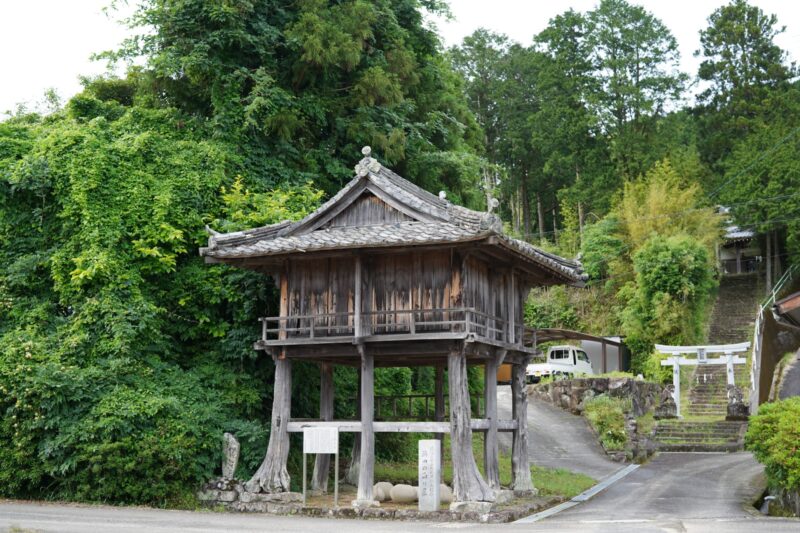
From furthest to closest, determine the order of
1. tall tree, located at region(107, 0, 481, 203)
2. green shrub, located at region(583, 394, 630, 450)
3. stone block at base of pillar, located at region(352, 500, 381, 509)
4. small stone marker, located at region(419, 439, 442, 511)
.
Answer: green shrub, located at region(583, 394, 630, 450) → tall tree, located at region(107, 0, 481, 203) → stone block at base of pillar, located at region(352, 500, 381, 509) → small stone marker, located at region(419, 439, 442, 511)

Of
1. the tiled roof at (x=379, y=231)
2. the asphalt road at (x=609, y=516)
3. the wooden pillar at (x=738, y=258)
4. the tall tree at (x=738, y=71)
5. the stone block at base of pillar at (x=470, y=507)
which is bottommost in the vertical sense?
the asphalt road at (x=609, y=516)

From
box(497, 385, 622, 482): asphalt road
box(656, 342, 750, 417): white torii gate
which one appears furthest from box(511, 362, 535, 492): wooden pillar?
box(656, 342, 750, 417): white torii gate

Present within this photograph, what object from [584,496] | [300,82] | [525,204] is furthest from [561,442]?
[525,204]

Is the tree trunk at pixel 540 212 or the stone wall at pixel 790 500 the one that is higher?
the tree trunk at pixel 540 212

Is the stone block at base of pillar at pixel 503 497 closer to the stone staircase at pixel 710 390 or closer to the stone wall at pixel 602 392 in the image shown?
the stone wall at pixel 602 392

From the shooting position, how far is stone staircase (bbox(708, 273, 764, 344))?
46219 mm

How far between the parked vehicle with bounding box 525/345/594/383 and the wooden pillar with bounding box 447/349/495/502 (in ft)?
78.1

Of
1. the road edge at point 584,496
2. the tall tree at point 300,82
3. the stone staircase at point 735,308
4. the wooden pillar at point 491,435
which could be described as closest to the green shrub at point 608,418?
the road edge at point 584,496

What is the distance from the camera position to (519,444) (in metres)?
22.1

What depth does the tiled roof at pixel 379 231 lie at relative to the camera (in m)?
18.2

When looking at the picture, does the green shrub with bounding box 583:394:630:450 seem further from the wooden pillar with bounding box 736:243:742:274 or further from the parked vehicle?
the wooden pillar with bounding box 736:243:742:274

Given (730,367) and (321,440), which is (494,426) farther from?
(730,367)

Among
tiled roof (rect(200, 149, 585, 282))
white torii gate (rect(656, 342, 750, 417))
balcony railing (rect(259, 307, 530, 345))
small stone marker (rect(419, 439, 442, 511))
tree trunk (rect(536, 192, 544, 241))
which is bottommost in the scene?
small stone marker (rect(419, 439, 442, 511))

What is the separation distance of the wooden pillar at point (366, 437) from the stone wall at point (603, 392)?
18.3 metres
